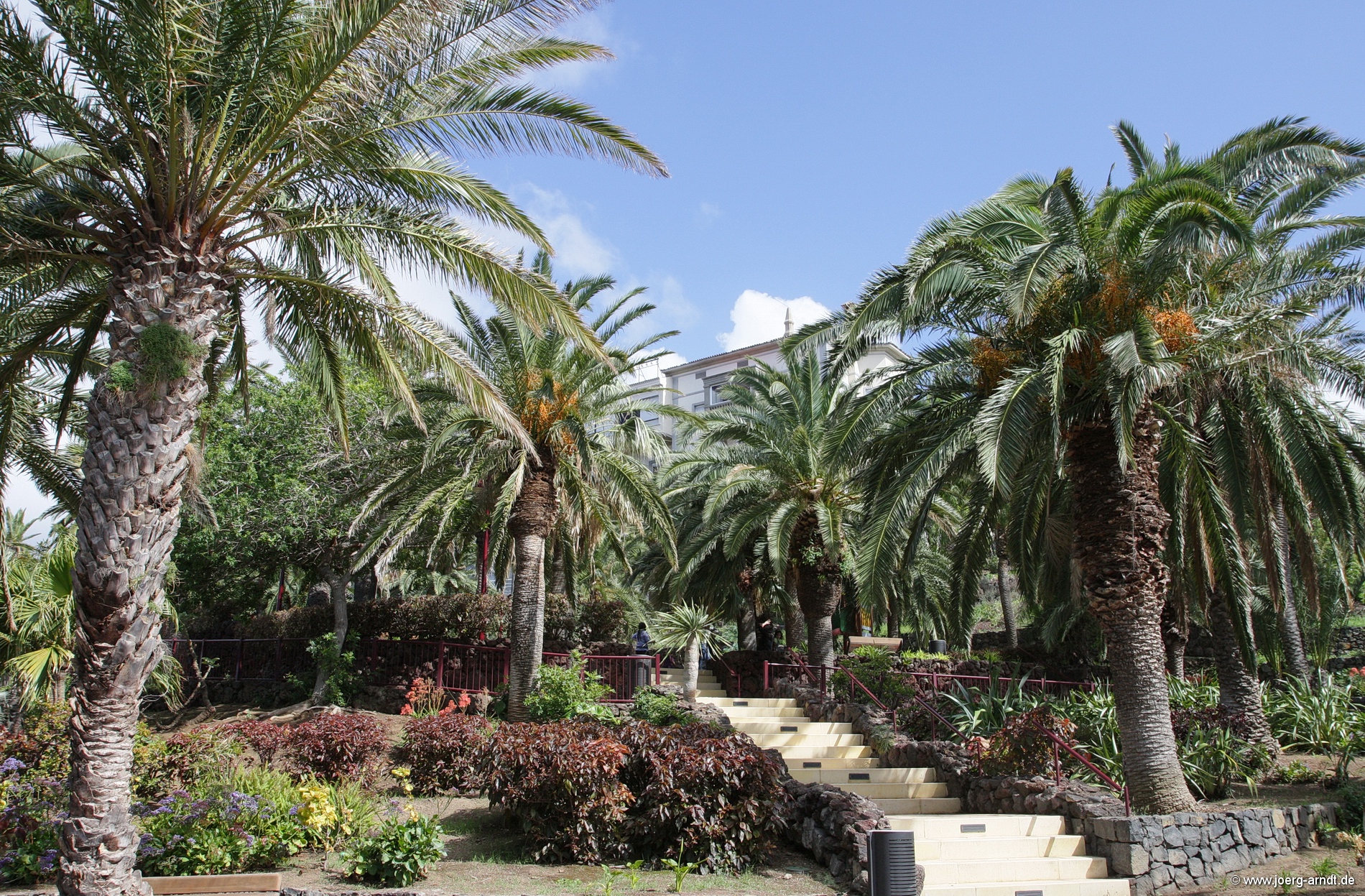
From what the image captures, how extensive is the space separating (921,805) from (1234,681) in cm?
624

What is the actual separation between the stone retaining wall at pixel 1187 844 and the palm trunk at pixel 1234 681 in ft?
11.6

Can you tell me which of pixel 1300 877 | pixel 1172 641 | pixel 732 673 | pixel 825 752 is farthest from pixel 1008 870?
pixel 1172 641

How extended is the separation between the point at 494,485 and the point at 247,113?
33.4 feet

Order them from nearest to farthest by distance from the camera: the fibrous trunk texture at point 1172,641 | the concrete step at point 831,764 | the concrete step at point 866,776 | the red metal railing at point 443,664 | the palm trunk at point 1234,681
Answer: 1. the concrete step at point 866,776
2. the concrete step at point 831,764
3. the palm trunk at point 1234,681
4. the red metal railing at point 443,664
5. the fibrous trunk texture at point 1172,641

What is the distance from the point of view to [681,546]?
73.8ft

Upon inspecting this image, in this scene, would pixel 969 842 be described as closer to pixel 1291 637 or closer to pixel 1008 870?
pixel 1008 870

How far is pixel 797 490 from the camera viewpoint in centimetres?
1998

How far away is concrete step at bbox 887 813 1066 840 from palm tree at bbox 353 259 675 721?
7.57 m

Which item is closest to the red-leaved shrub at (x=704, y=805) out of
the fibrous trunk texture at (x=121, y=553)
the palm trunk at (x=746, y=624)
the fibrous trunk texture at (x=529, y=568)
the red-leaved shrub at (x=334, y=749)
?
the red-leaved shrub at (x=334, y=749)

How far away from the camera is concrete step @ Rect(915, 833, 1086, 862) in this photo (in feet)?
33.4

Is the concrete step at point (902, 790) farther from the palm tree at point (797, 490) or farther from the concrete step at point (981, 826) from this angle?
the palm tree at point (797, 490)

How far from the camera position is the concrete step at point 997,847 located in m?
10.2

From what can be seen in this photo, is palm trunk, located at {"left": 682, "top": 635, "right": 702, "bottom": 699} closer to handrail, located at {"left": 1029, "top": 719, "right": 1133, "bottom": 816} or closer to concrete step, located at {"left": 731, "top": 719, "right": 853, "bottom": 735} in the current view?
concrete step, located at {"left": 731, "top": 719, "right": 853, "bottom": 735}

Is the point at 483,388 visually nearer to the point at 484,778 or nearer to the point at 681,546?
the point at 484,778
